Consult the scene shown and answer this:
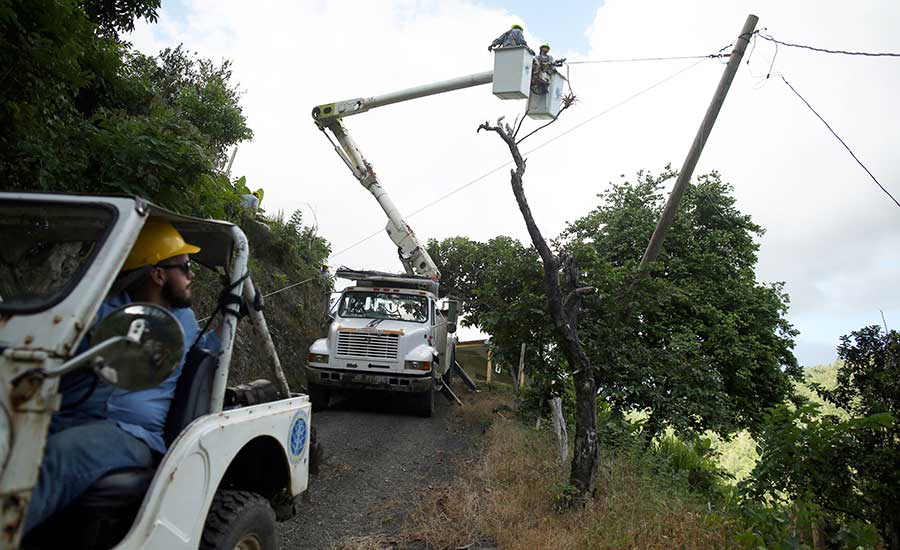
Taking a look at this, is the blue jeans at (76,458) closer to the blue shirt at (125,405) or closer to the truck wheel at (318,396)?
the blue shirt at (125,405)

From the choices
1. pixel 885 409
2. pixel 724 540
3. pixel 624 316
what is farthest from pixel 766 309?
pixel 724 540

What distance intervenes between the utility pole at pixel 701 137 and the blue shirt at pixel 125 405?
27.6 ft

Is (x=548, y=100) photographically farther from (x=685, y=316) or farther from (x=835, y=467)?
(x=685, y=316)

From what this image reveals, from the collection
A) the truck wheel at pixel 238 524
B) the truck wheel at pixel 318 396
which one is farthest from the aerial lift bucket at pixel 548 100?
the truck wheel at pixel 238 524

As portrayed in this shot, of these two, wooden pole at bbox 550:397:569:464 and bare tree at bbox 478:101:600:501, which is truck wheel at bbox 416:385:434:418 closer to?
wooden pole at bbox 550:397:569:464

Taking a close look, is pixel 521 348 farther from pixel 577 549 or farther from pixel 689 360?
pixel 577 549

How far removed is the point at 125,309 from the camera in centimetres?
175

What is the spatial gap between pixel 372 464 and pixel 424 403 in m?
3.33

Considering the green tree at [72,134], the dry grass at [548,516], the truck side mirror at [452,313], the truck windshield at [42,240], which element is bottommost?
the dry grass at [548,516]

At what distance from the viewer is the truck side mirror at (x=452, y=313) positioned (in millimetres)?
11750

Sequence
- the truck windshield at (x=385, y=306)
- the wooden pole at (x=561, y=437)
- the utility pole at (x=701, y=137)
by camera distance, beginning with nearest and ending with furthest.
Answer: the wooden pole at (x=561, y=437) → the utility pole at (x=701, y=137) → the truck windshield at (x=385, y=306)

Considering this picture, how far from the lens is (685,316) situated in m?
14.0

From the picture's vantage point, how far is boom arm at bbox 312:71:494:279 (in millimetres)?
12711

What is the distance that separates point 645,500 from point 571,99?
4.10m
